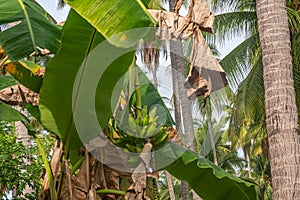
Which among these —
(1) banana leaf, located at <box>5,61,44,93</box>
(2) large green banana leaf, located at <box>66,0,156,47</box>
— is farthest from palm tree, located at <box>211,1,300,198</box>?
(2) large green banana leaf, located at <box>66,0,156,47</box>

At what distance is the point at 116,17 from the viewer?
8.10 ft

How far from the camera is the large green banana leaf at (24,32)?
271cm

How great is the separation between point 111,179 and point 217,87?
943mm

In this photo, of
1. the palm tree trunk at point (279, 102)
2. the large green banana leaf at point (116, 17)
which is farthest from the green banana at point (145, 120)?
the palm tree trunk at point (279, 102)

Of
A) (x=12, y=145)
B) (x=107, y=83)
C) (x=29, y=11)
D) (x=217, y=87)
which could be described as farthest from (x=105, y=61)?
(x=12, y=145)

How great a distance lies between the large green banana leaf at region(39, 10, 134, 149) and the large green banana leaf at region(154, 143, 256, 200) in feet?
1.75

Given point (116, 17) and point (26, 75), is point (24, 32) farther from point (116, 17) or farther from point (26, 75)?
point (26, 75)

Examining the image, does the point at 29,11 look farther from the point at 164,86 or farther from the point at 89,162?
the point at 164,86

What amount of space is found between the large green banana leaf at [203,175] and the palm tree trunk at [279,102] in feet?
2.08

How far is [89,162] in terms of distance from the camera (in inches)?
133

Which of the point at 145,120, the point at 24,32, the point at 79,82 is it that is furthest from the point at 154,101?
the point at 24,32

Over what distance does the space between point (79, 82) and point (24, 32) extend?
1.70ft

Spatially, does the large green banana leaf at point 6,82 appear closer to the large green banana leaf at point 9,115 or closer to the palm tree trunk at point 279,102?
the large green banana leaf at point 9,115

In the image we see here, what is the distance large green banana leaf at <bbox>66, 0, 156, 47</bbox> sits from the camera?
8.03 feet
